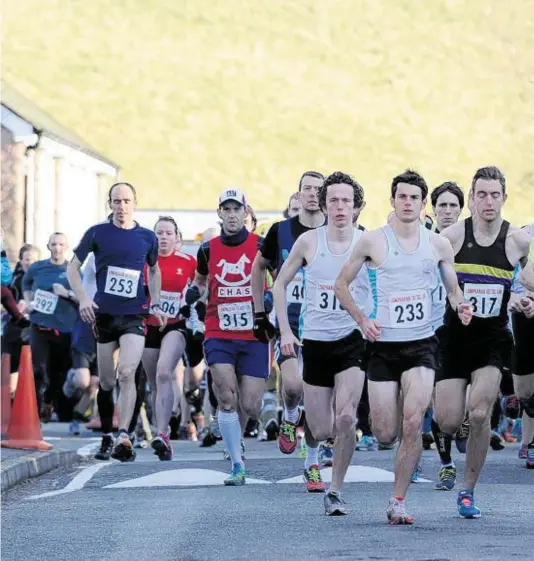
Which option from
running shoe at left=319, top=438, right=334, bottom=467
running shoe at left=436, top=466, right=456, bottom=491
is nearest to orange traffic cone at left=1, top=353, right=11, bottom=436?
running shoe at left=319, top=438, right=334, bottom=467

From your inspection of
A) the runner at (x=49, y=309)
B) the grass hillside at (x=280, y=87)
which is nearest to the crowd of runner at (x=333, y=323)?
the runner at (x=49, y=309)

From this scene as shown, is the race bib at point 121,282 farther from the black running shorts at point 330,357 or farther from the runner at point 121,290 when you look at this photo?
the black running shorts at point 330,357

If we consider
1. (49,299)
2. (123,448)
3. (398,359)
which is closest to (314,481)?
(398,359)

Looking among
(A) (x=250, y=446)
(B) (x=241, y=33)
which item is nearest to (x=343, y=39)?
(B) (x=241, y=33)

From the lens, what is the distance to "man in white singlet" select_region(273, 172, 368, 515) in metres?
12.2

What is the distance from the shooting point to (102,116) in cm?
9500

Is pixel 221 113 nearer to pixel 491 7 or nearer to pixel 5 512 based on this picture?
pixel 491 7

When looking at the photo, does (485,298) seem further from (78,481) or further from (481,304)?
(78,481)

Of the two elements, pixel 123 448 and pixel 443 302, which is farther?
pixel 123 448

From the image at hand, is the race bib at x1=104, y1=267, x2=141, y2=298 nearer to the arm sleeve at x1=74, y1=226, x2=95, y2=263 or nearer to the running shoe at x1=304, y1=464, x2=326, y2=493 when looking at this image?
the arm sleeve at x1=74, y1=226, x2=95, y2=263

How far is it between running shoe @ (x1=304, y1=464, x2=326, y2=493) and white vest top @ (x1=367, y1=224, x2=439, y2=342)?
7.81ft

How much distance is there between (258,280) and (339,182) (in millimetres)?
1934

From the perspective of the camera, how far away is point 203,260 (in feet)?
47.7

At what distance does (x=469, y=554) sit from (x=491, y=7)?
107016mm
